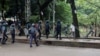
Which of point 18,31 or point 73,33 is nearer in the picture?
point 73,33

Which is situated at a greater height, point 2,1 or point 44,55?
point 2,1

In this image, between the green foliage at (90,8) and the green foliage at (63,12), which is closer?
the green foliage at (90,8)

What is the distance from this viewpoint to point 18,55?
19.4 meters

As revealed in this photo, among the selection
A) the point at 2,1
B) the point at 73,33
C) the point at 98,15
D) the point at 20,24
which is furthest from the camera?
the point at 98,15

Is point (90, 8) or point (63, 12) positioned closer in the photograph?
point (90, 8)

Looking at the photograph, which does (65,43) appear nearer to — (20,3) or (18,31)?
(18,31)

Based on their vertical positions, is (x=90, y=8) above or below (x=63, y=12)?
above

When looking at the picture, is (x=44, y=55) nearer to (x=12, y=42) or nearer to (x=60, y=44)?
(x=60, y=44)

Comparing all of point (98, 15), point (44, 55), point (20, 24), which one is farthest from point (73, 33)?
point (98, 15)

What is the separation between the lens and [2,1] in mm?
42156

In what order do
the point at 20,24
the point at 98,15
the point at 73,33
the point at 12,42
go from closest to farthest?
the point at 12,42, the point at 73,33, the point at 20,24, the point at 98,15

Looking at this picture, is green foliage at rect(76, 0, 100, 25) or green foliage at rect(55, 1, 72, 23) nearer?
green foliage at rect(76, 0, 100, 25)

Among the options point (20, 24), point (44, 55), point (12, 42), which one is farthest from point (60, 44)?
point (20, 24)

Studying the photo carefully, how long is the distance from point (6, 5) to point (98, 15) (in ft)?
47.6
